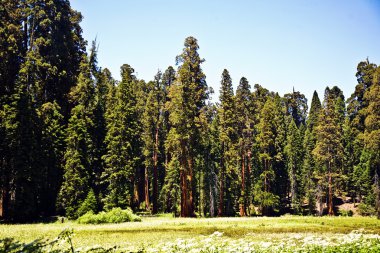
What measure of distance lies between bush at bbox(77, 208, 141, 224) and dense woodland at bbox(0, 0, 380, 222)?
4174 millimetres

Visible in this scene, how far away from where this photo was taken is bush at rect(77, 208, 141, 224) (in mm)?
35334

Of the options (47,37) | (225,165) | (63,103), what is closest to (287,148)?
(225,165)

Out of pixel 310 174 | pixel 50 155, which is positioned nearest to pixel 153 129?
pixel 50 155

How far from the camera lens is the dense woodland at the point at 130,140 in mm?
40812

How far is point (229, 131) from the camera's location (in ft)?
169

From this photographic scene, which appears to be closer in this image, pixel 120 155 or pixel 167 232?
pixel 167 232

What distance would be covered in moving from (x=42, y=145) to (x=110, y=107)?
544 inches

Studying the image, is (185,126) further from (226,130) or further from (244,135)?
(244,135)

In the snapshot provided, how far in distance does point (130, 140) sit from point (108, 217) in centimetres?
1414

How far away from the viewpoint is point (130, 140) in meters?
48.7

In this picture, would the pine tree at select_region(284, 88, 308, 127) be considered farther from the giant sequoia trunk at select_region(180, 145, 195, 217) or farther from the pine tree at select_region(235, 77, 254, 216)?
the giant sequoia trunk at select_region(180, 145, 195, 217)

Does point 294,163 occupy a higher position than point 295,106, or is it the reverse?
point 295,106

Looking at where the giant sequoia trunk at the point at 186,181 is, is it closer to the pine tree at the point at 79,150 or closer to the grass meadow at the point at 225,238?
the pine tree at the point at 79,150

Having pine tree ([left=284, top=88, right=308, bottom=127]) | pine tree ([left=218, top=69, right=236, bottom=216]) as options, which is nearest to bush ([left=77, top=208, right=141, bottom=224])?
pine tree ([left=218, top=69, right=236, bottom=216])
